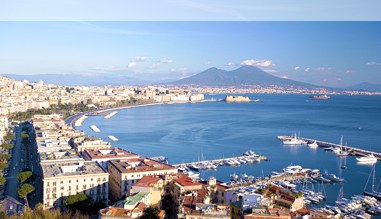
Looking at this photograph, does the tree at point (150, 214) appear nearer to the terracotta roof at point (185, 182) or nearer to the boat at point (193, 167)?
the terracotta roof at point (185, 182)

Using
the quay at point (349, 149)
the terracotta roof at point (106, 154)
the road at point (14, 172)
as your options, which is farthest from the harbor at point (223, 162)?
the road at point (14, 172)

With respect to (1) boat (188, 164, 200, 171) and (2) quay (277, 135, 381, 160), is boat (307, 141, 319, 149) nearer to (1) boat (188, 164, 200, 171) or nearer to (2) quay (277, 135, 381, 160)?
Answer: (2) quay (277, 135, 381, 160)

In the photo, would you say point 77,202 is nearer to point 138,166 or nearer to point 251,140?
point 138,166

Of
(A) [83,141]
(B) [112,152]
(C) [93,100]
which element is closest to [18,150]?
(A) [83,141]

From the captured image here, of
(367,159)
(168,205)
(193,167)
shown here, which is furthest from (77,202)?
(367,159)

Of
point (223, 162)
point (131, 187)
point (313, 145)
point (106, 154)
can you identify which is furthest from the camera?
point (313, 145)

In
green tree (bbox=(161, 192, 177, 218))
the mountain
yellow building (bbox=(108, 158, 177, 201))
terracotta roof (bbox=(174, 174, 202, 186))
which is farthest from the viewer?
the mountain

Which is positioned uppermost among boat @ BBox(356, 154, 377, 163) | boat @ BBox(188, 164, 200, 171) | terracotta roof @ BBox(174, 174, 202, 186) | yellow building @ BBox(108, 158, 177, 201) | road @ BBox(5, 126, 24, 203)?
terracotta roof @ BBox(174, 174, 202, 186)

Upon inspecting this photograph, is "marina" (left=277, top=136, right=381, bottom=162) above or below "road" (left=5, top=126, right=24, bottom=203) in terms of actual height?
below

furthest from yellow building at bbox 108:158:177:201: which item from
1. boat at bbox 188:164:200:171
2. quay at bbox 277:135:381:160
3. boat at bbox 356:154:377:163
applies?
quay at bbox 277:135:381:160

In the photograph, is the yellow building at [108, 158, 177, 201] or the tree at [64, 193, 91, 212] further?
the yellow building at [108, 158, 177, 201]

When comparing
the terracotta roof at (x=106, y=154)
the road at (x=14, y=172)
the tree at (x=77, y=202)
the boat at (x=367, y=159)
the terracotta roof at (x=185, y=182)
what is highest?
the terracotta roof at (x=185, y=182)
